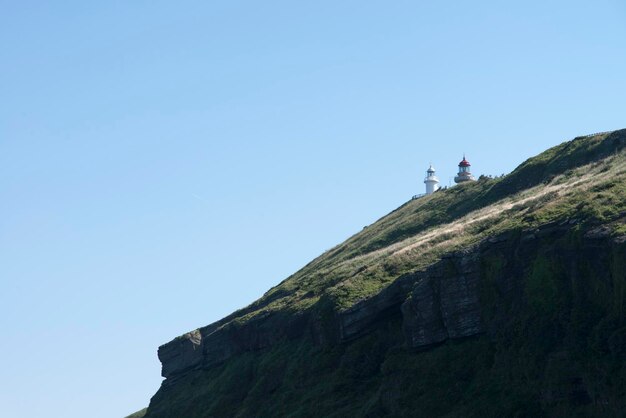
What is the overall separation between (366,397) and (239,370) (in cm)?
1853

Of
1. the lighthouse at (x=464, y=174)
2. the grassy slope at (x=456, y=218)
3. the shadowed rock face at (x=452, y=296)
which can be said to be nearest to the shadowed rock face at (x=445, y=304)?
the shadowed rock face at (x=452, y=296)

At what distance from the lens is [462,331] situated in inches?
2100

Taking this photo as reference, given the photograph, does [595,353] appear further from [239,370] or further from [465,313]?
[239,370]

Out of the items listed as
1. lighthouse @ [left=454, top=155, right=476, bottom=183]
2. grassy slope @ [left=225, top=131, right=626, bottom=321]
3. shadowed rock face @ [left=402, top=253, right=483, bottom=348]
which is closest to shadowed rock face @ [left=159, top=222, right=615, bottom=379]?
shadowed rock face @ [left=402, top=253, right=483, bottom=348]

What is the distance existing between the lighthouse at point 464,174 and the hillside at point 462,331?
42.4 m

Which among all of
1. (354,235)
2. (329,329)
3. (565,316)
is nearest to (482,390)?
(565,316)

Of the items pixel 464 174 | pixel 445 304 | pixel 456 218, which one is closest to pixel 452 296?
pixel 445 304

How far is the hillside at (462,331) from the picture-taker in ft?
151

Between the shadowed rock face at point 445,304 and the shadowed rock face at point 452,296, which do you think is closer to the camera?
the shadowed rock face at point 452,296

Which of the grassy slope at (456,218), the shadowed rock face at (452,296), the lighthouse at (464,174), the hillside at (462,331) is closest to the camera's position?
the hillside at (462,331)

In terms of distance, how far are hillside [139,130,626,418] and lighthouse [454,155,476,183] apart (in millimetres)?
42378

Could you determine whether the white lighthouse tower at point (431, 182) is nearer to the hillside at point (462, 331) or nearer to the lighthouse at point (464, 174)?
the lighthouse at point (464, 174)

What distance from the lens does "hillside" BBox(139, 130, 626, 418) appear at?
4600cm

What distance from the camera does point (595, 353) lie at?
44.8 metres
